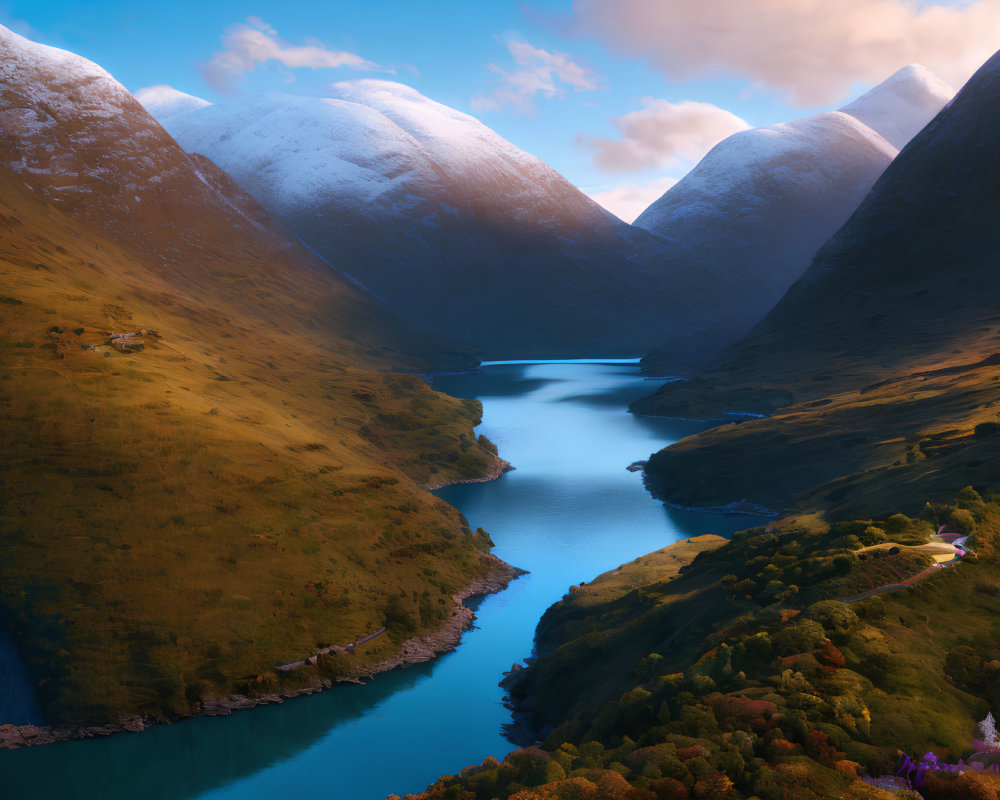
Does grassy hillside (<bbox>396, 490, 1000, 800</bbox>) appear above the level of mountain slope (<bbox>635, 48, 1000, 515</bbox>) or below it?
below

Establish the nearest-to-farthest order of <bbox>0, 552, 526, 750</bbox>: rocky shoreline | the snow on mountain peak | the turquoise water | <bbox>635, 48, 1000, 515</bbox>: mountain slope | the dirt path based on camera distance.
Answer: the dirt path → the turquoise water → <bbox>0, 552, 526, 750</bbox>: rocky shoreline → <bbox>635, 48, 1000, 515</bbox>: mountain slope → the snow on mountain peak

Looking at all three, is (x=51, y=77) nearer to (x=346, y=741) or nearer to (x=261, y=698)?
(x=261, y=698)

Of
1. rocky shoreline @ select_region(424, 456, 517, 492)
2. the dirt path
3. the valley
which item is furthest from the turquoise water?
rocky shoreline @ select_region(424, 456, 517, 492)

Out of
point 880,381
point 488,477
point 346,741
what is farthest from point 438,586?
point 880,381

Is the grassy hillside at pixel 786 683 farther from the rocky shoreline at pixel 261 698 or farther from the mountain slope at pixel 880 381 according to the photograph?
the mountain slope at pixel 880 381

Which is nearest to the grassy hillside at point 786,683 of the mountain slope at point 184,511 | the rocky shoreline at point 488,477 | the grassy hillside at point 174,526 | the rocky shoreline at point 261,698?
the rocky shoreline at point 261,698

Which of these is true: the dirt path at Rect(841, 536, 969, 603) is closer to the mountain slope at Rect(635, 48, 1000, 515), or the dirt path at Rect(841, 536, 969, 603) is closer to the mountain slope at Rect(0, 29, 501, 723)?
the mountain slope at Rect(635, 48, 1000, 515)

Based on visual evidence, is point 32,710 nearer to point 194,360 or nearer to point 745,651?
point 745,651
